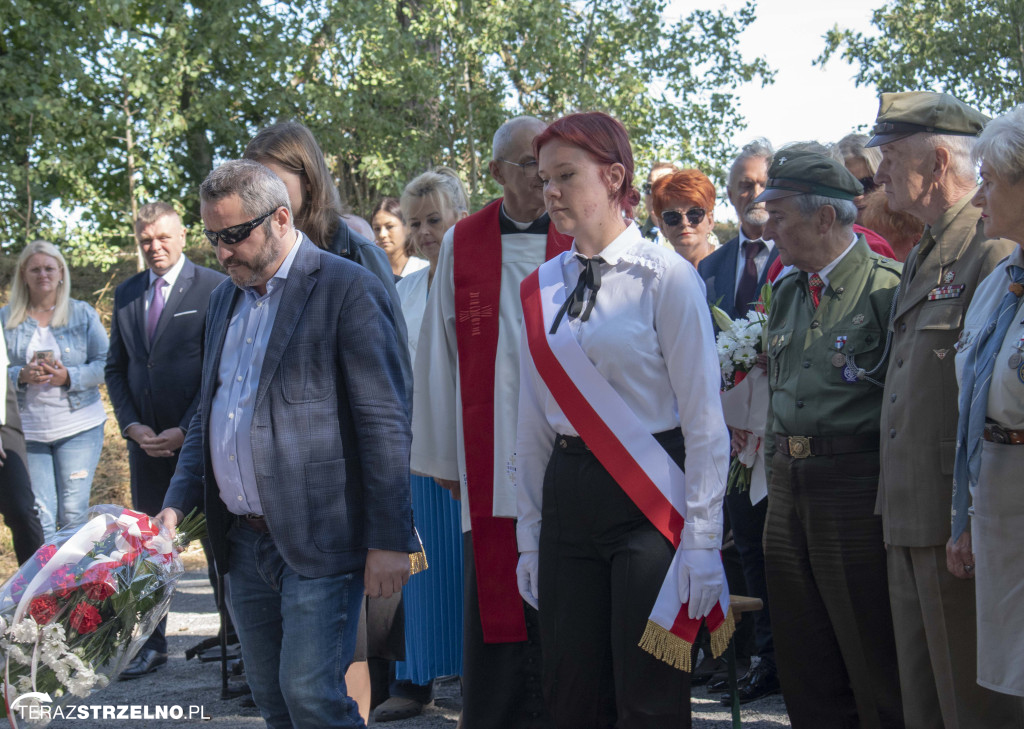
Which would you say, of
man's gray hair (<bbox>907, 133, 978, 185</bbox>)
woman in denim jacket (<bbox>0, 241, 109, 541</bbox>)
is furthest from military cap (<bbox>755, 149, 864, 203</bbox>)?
woman in denim jacket (<bbox>0, 241, 109, 541</bbox>)

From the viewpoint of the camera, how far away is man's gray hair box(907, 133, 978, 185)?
11.0 ft

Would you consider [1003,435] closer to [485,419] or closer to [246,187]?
[485,419]

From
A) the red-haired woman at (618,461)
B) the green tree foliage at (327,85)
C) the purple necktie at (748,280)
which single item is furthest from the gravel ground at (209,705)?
the green tree foliage at (327,85)

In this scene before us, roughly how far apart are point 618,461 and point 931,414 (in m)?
1.04

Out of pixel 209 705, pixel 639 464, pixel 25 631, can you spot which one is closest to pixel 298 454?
pixel 25 631

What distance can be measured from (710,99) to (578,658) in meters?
13.9

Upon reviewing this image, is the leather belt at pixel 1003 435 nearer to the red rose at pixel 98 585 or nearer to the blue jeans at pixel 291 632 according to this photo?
the blue jeans at pixel 291 632

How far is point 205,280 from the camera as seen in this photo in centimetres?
616

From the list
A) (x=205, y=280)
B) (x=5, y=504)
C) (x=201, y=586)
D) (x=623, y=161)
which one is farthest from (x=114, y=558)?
(x=201, y=586)

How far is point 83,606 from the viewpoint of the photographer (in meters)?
2.96

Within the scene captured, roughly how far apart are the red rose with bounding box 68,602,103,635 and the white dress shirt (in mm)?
1249

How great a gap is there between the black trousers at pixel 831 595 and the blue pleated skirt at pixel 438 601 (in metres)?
1.62

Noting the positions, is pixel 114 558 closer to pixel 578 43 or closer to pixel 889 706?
pixel 889 706

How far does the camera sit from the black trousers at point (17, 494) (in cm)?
648
